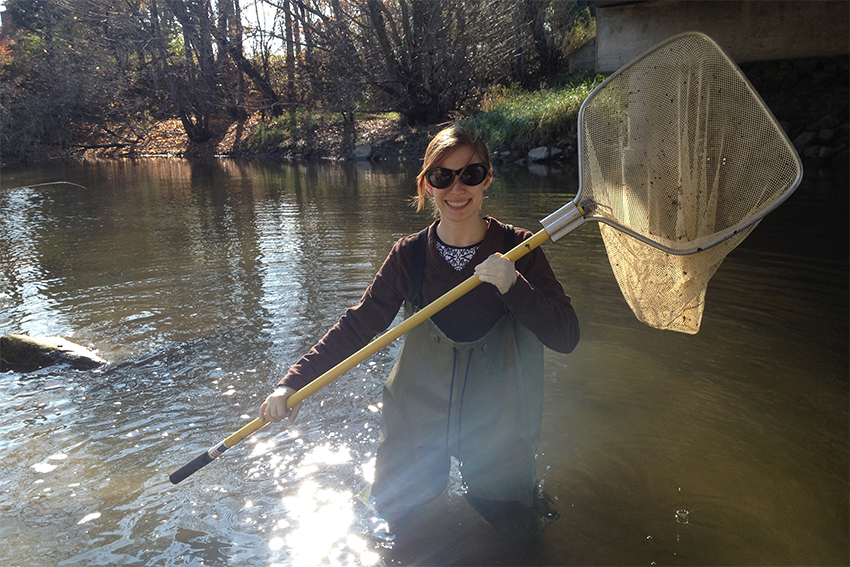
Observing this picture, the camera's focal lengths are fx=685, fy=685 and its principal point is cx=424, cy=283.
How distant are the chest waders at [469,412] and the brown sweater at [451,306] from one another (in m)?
0.07

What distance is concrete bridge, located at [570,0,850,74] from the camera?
748cm

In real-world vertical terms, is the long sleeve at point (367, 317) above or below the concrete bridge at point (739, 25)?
below

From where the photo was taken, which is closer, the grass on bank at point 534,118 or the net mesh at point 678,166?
the net mesh at point 678,166

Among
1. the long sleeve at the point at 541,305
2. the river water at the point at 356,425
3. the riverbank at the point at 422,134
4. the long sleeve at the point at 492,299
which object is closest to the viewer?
the long sleeve at the point at 541,305

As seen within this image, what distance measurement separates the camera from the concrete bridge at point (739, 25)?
24.5ft

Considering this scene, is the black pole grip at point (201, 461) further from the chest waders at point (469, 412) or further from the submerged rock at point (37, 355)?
the submerged rock at point (37, 355)

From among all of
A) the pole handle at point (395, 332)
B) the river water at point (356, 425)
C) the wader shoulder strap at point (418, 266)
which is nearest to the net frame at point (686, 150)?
the pole handle at point (395, 332)

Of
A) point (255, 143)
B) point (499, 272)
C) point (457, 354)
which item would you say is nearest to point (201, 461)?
point (457, 354)

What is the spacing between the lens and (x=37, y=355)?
4.95 m

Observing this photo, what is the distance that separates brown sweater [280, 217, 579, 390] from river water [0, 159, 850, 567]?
33.1 inches

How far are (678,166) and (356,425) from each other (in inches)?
93.9

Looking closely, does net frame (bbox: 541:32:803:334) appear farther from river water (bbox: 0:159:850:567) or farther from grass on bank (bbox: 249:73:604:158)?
grass on bank (bbox: 249:73:604:158)

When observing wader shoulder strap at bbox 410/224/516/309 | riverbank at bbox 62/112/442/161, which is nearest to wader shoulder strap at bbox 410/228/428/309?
wader shoulder strap at bbox 410/224/516/309

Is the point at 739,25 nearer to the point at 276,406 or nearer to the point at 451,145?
the point at 451,145
